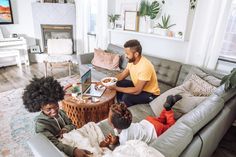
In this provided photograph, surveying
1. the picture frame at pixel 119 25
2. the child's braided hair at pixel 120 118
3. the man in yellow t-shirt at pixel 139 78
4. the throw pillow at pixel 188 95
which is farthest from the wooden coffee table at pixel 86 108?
the picture frame at pixel 119 25

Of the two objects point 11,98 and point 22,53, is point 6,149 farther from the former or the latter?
point 22,53

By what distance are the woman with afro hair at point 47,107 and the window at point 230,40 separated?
2341mm

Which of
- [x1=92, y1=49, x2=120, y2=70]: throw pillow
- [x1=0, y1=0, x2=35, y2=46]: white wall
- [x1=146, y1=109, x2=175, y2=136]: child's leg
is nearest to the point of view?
[x1=146, y1=109, x2=175, y2=136]: child's leg

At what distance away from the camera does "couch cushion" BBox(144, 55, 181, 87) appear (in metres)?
2.67

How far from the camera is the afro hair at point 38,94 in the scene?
52.8 inches

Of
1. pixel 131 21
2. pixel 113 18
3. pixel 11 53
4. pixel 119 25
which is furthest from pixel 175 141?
pixel 11 53

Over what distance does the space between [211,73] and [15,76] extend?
12.5 ft

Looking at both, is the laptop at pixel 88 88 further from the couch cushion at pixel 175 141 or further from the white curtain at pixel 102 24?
the white curtain at pixel 102 24

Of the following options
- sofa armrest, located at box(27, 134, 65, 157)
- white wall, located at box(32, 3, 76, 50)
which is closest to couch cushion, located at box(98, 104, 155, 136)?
sofa armrest, located at box(27, 134, 65, 157)

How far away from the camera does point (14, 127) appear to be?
7.72ft

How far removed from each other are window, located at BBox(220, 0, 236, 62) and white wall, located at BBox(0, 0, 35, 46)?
172 inches

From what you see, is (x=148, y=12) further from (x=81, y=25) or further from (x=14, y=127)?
(x=14, y=127)

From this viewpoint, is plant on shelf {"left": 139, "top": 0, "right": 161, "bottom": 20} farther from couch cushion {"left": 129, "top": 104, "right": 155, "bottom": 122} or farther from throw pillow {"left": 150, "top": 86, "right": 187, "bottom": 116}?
couch cushion {"left": 129, "top": 104, "right": 155, "bottom": 122}

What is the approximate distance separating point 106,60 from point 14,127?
5.77 ft
